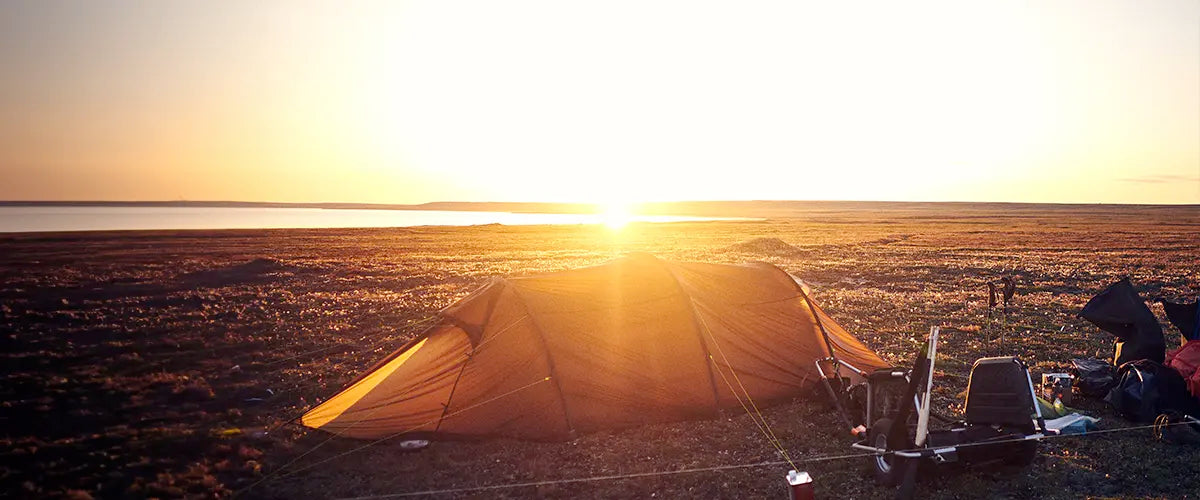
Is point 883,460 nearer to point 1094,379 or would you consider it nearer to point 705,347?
point 705,347

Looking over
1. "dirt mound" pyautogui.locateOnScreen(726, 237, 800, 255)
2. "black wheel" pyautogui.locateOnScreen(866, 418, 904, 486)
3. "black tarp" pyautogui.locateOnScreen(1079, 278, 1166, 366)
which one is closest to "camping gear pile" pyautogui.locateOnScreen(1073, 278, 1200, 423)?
"black tarp" pyautogui.locateOnScreen(1079, 278, 1166, 366)

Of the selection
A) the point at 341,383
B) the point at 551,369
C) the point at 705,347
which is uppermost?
the point at 705,347

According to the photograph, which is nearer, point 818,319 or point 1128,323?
point 1128,323

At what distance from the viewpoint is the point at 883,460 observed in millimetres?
7480

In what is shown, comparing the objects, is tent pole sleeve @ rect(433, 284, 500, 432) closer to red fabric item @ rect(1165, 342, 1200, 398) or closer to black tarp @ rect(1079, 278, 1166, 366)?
black tarp @ rect(1079, 278, 1166, 366)

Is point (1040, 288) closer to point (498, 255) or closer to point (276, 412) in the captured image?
point (276, 412)

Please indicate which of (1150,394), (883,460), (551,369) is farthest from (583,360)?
(1150,394)

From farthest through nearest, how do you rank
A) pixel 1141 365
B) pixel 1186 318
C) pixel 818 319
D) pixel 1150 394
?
pixel 818 319
pixel 1186 318
pixel 1141 365
pixel 1150 394

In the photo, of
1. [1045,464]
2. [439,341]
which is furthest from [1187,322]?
[439,341]

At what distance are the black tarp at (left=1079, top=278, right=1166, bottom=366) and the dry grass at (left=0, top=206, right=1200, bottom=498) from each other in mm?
1065

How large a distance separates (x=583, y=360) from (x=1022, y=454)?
5.44 m

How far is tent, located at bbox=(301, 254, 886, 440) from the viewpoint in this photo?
925 cm

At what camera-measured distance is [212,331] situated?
18641 millimetres

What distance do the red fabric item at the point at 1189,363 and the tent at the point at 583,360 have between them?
15.7 feet
